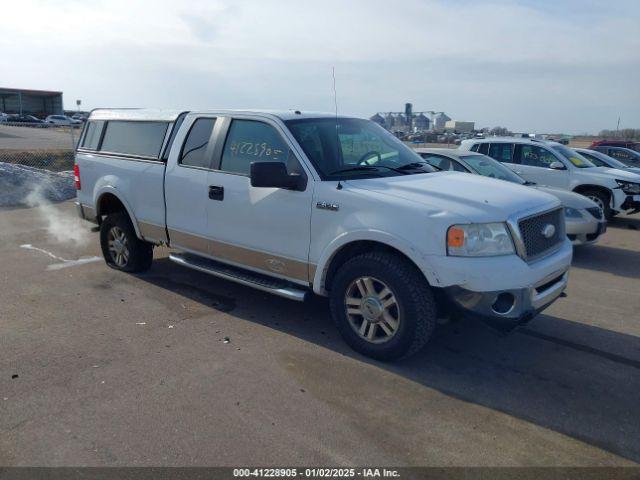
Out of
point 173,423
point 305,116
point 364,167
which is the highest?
point 305,116

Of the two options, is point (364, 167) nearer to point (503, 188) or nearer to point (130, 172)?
point (503, 188)

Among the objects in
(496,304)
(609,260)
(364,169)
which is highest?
(364,169)

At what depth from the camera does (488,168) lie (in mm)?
8656

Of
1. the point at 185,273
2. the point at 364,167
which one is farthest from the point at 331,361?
the point at 185,273

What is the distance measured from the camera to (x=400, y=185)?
441 centimetres

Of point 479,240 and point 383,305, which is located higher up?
point 479,240

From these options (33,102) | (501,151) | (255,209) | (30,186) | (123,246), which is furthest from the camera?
(33,102)

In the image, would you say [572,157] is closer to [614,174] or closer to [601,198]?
[614,174]

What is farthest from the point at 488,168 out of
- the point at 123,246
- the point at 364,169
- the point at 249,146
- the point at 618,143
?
the point at 618,143

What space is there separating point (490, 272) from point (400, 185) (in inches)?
40.3

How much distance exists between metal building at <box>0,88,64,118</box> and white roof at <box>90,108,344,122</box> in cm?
7401

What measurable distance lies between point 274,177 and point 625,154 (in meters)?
16.5

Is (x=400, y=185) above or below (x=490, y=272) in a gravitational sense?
above

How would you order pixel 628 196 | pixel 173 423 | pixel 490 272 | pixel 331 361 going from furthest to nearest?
pixel 628 196, pixel 331 361, pixel 490 272, pixel 173 423
